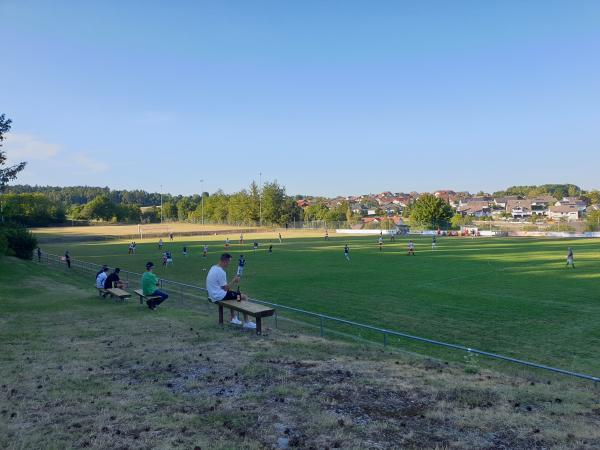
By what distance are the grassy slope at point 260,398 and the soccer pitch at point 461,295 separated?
17.2ft

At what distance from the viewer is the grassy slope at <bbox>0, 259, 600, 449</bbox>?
5.08 m

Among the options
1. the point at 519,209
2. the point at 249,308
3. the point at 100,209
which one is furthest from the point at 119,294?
the point at 519,209

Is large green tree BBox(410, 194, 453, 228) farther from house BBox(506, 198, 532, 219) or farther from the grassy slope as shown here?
the grassy slope

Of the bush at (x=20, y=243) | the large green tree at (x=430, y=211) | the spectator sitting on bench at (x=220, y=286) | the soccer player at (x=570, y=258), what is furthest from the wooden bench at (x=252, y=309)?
the large green tree at (x=430, y=211)

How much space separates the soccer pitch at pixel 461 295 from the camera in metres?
13.3

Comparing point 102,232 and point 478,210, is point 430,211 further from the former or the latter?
point 478,210

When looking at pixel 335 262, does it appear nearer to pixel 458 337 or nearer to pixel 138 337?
pixel 458 337

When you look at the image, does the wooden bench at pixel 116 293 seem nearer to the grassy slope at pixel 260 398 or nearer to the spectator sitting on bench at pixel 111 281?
the spectator sitting on bench at pixel 111 281

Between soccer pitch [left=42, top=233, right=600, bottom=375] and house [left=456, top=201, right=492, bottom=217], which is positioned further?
house [left=456, top=201, right=492, bottom=217]

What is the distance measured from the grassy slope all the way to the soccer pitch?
206 inches

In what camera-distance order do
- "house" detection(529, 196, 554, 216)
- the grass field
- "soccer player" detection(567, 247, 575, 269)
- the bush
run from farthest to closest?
"house" detection(529, 196, 554, 216) < the grass field < the bush < "soccer player" detection(567, 247, 575, 269)

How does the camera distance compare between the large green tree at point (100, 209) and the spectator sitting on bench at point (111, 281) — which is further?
the large green tree at point (100, 209)

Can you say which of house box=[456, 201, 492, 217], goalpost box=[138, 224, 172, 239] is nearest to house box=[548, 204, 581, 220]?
house box=[456, 201, 492, 217]

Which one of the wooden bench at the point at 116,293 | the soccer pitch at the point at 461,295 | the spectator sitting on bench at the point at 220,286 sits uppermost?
the spectator sitting on bench at the point at 220,286
